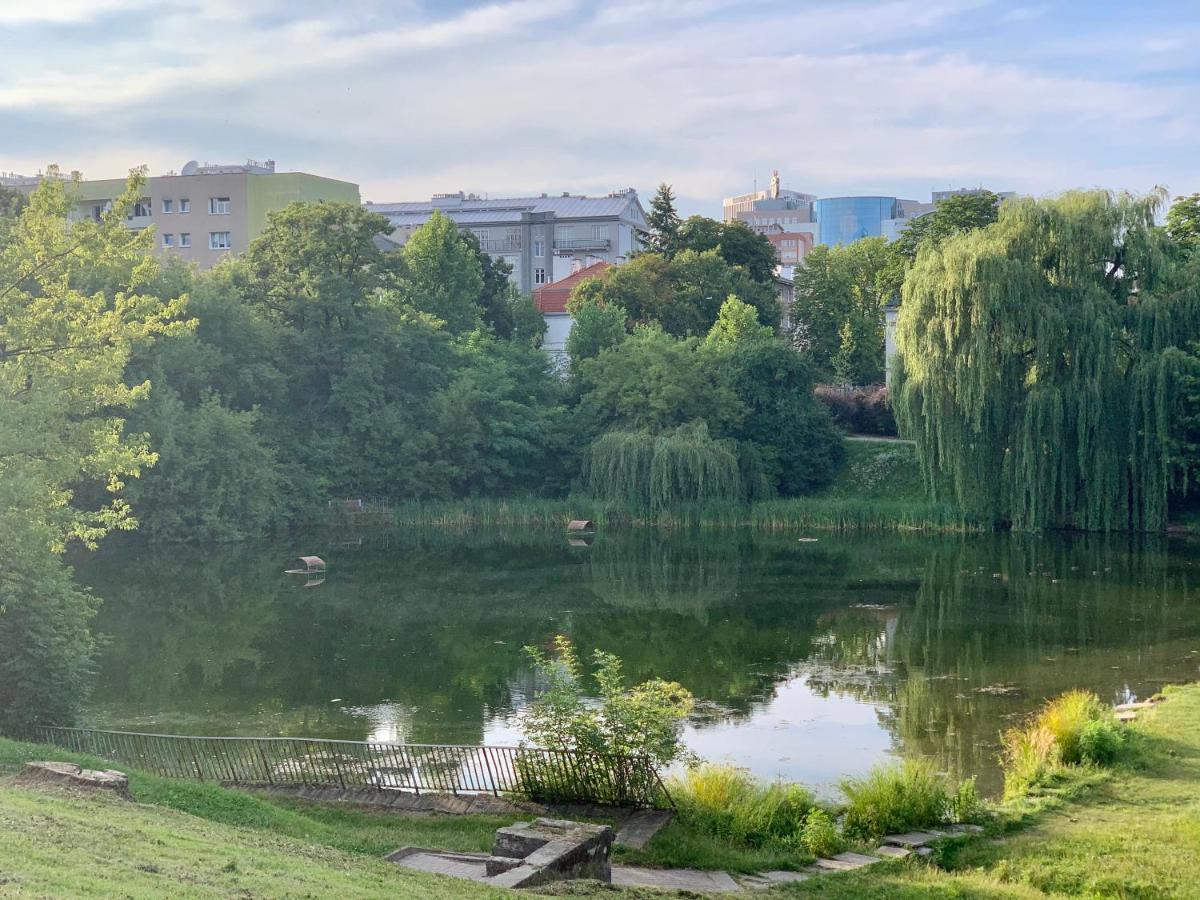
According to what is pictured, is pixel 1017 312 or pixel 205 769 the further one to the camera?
pixel 1017 312

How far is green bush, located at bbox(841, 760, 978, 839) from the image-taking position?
47.1ft

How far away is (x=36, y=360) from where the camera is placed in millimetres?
22250

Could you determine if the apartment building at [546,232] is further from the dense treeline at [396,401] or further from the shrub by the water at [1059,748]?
the shrub by the water at [1059,748]

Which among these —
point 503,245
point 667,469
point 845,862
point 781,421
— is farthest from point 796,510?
point 503,245

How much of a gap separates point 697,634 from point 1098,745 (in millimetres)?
13483

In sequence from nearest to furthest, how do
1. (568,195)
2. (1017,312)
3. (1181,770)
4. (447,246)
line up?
(1181,770) → (1017,312) → (447,246) → (568,195)

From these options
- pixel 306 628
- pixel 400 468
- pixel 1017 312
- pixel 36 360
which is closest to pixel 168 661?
pixel 306 628

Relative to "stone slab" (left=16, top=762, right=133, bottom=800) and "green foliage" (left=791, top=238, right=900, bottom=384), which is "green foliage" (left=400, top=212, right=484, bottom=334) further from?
"stone slab" (left=16, top=762, right=133, bottom=800)

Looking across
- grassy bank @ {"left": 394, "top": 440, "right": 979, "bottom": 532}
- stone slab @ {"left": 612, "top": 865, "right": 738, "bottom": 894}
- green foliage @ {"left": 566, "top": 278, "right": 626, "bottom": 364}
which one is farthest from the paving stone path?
green foliage @ {"left": 566, "top": 278, "right": 626, "bottom": 364}

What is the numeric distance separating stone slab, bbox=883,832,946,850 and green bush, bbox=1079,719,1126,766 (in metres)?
3.56

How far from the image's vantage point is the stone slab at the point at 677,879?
12352 mm

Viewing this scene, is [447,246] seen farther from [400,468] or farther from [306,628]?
[306,628]

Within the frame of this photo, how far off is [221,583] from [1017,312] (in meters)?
26.5

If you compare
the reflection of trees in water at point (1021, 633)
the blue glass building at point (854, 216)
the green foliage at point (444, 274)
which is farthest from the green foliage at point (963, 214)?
the blue glass building at point (854, 216)
